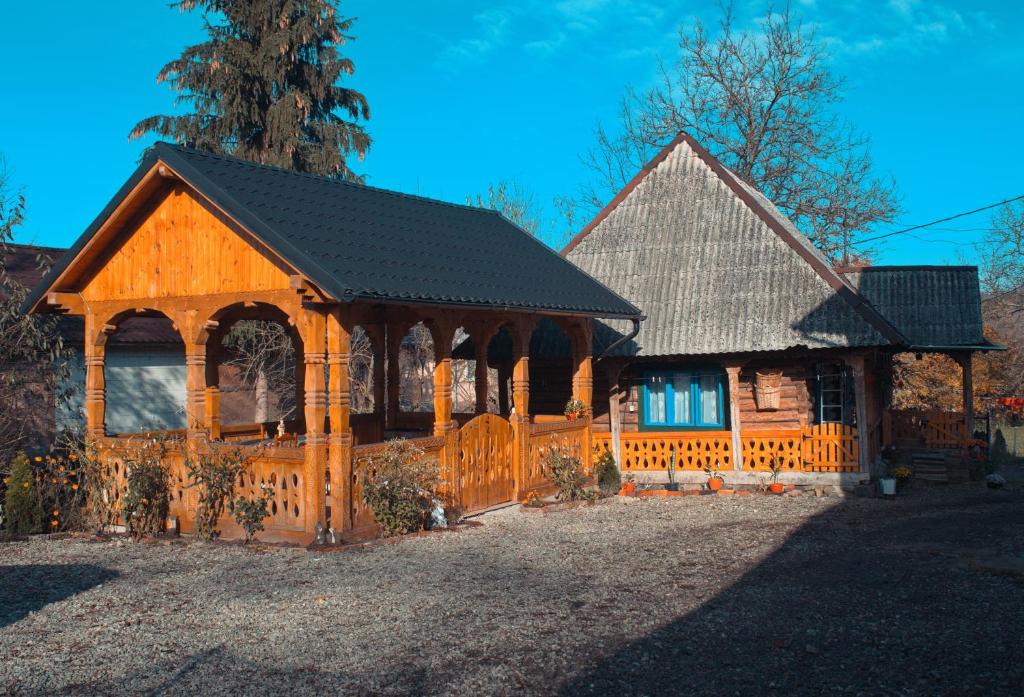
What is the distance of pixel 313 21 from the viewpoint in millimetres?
26359

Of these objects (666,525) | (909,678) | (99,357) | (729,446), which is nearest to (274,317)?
(99,357)

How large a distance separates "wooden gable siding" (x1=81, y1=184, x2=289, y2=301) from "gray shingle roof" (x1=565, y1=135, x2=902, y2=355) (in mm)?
8668

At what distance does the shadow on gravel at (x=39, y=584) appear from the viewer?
926cm

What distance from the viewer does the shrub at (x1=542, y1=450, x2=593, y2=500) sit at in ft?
53.3

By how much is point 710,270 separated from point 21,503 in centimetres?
1314

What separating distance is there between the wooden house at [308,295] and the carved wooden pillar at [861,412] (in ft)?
14.4

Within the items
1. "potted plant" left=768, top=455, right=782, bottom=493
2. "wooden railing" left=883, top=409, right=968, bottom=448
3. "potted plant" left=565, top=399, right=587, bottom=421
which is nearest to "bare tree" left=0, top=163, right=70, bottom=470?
"potted plant" left=565, top=399, right=587, bottom=421

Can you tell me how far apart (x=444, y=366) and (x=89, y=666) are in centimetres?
702

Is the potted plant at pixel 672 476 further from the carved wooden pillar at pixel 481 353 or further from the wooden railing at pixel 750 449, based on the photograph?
the carved wooden pillar at pixel 481 353

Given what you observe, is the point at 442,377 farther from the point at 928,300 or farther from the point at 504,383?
the point at 928,300

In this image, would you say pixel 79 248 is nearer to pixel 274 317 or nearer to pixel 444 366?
pixel 274 317

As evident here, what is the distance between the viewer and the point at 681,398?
64.6ft

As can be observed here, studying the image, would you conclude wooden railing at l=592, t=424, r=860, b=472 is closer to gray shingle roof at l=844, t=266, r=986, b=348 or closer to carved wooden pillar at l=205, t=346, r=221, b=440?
gray shingle roof at l=844, t=266, r=986, b=348

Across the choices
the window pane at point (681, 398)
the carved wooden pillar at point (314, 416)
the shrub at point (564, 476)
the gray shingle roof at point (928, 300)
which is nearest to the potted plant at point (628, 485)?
the shrub at point (564, 476)
